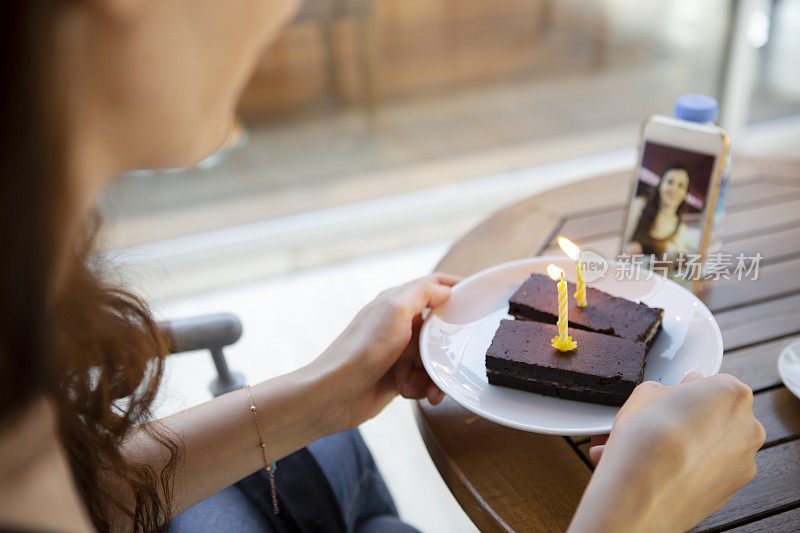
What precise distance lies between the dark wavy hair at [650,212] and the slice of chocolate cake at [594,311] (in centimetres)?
19

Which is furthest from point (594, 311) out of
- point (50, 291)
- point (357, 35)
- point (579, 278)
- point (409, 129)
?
point (409, 129)

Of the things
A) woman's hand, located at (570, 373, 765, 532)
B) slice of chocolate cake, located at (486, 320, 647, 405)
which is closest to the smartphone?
slice of chocolate cake, located at (486, 320, 647, 405)

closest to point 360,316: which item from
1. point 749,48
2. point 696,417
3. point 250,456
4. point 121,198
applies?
point 250,456

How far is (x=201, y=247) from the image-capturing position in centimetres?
255

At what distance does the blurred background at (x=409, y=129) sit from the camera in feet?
8.23

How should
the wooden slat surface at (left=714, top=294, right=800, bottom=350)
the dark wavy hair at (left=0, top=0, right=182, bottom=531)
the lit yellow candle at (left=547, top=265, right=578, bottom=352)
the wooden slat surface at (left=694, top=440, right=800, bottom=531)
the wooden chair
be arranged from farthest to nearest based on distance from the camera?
the wooden chair, the wooden slat surface at (left=714, top=294, right=800, bottom=350), the lit yellow candle at (left=547, top=265, right=578, bottom=352), the wooden slat surface at (left=694, top=440, right=800, bottom=531), the dark wavy hair at (left=0, top=0, right=182, bottom=531)

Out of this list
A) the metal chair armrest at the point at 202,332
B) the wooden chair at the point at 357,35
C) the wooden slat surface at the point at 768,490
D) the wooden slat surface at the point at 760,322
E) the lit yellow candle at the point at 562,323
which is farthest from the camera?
the wooden chair at the point at 357,35

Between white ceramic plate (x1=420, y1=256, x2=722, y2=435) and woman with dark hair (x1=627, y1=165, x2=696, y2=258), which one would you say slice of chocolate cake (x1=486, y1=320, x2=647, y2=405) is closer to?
white ceramic plate (x1=420, y1=256, x2=722, y2=435)

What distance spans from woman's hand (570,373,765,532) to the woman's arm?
0.99 ft

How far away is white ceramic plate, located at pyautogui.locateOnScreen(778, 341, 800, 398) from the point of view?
831 mm

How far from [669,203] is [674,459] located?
52cm

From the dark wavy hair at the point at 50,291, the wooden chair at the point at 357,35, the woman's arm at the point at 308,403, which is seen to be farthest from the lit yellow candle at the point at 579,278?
the wooden chair at the point at 357,35

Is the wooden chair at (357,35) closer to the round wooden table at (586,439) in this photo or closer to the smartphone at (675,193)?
the round wooden table at (586,439)

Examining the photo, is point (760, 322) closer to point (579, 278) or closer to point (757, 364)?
point (757, 364)
